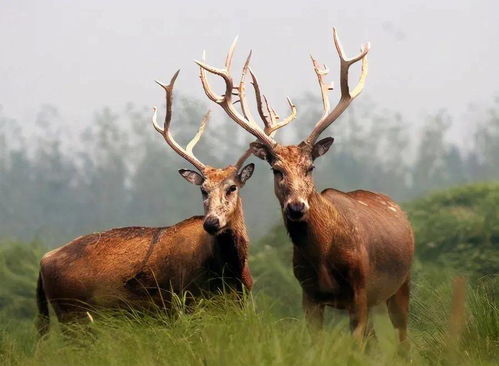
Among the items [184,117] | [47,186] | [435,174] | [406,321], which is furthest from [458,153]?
[406,321]

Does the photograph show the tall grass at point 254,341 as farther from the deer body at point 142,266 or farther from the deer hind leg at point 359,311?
the deer body at point 142,266

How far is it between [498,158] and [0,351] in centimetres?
7486

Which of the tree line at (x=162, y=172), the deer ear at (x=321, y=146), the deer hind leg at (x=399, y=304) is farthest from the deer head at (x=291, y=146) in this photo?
the tree line at (x=162, y=172)

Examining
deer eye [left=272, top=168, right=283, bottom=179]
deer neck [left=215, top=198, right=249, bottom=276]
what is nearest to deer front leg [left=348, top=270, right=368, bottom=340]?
deer eye [left=272, top=168, right=283, bottom=179]

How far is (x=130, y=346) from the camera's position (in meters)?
7.14

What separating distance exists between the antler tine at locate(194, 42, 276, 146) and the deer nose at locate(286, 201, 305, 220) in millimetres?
764

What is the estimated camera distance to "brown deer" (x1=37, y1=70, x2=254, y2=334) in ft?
31.9

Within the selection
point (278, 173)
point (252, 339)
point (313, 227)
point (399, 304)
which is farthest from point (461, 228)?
point (252, 339)

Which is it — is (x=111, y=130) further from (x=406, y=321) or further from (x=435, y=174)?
(x=406, y=321)

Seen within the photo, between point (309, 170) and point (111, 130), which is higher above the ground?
point (309, 170)

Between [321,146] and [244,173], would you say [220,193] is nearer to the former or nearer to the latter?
[244,173]

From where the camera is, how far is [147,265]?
33.8ft

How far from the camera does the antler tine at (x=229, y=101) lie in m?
9.58

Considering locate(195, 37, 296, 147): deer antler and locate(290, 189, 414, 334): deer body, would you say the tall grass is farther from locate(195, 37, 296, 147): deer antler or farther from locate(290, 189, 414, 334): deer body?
locate(195, 37, 296, 147): deer antler
